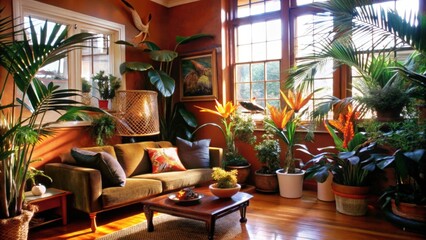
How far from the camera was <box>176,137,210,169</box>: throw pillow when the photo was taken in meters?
4.49

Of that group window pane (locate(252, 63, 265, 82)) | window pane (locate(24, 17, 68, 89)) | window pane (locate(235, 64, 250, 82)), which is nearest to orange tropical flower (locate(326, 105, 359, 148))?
window pane (locate(252, 63, 265, 82))

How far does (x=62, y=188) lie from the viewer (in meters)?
3.46

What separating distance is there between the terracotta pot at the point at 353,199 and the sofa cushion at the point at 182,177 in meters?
1.69

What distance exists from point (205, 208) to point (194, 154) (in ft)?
5.79

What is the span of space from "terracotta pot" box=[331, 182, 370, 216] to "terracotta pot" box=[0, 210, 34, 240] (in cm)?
312

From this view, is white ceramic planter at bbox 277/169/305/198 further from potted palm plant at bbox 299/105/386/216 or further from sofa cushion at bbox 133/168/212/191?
sofa cushion at bbox 133/168/212/191

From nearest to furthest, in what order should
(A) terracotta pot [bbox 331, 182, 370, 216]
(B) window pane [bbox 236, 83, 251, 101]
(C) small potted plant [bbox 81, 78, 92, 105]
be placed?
(A) terracotta pot [bbox 331, 182, 370, 216], (C) small potted plant [bbox 81, 78, 92, 105], (B) window pane [bbox 236, 83, 251, 101]

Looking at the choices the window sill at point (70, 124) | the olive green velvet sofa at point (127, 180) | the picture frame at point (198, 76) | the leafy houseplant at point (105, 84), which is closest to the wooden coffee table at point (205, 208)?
the olive green velvet sofa at point (127, 180)

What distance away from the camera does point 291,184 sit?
13.8ft

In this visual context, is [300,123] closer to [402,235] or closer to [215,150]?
[215,150]

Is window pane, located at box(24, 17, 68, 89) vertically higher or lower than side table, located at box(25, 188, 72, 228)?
higher

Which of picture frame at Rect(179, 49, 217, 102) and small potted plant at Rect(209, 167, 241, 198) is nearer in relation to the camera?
small potted plant at Rect(209, 167, 241, 198)

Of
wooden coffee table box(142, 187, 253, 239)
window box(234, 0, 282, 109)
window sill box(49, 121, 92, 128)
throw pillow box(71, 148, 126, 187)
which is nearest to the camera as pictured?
wooden coffee table box(142, 187, 253, 239)

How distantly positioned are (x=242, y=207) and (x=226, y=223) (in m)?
0.24
